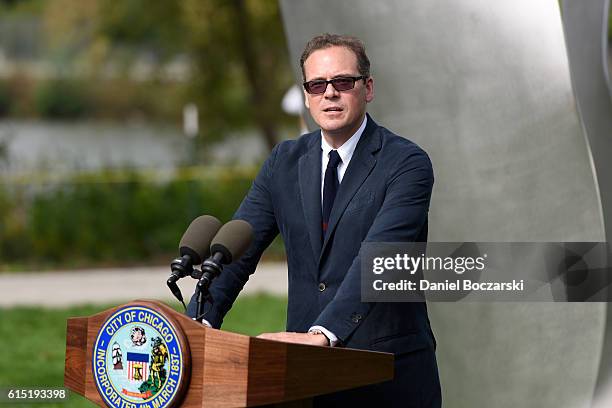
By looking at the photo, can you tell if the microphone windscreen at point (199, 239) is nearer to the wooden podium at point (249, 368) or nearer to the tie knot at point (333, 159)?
the wooden podium at point (249, 368)

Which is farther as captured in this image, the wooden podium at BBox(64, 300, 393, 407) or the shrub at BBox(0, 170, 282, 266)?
the shrub at BBox(0, 170, 282, 266)

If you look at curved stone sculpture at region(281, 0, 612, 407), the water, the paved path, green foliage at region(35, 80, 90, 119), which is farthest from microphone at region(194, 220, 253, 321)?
green foliage at region(35, 80, 90, 119)

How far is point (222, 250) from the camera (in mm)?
2924

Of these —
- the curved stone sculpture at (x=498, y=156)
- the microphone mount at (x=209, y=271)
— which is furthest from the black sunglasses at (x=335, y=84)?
the curved stone sculpture at (x=498, y=156)

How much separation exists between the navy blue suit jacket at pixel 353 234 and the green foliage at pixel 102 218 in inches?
511

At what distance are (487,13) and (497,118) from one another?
1.40 ft

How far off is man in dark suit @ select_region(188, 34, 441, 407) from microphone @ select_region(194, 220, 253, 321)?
10.6 inches

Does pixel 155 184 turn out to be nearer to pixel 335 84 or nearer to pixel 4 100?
pixel 335 84

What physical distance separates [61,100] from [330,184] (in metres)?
43.9

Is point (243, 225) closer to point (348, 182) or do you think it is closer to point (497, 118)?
point (348, 182)

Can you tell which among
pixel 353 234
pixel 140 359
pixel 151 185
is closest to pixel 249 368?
pixel 140 359

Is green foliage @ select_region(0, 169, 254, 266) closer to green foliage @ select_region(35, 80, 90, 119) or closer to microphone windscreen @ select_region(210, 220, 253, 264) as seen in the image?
microphone windscreen @ select_region(210, 220, 253, 264)

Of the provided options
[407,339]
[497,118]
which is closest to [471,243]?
[497,118]

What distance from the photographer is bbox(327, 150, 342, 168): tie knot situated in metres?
3.26
